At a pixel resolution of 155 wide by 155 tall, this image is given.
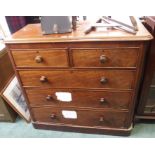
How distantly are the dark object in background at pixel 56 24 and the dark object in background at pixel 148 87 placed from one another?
56 cm

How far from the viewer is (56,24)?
107 centimetres

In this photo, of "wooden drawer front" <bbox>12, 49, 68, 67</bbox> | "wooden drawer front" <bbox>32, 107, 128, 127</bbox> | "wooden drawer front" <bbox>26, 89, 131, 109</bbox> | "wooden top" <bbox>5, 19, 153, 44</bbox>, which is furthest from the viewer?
"wooden drawer front" <bbox>32, 107, 128, 127</bbox>

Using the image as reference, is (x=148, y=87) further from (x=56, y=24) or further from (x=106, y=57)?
(x=56, y=24)

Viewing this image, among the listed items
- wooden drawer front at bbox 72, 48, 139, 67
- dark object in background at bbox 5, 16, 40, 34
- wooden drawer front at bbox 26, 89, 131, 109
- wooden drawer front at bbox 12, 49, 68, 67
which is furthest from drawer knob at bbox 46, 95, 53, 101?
dark object in background at bbox 5, 16, 40, 34

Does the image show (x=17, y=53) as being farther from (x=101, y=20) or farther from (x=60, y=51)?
(x=101, y=20)

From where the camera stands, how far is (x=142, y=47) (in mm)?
987

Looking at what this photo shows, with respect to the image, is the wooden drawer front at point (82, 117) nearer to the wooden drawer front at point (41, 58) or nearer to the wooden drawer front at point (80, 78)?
the wooden drawer front at point (80, 78)

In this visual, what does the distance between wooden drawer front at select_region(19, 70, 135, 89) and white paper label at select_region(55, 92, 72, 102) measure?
0.07 m

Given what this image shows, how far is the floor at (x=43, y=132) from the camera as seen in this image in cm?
153

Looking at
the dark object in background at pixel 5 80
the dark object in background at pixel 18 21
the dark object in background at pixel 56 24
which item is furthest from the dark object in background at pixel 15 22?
the dark object in background at pixel 56 24

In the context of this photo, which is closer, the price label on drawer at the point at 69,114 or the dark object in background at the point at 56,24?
the dark object in background at the point at 56,24

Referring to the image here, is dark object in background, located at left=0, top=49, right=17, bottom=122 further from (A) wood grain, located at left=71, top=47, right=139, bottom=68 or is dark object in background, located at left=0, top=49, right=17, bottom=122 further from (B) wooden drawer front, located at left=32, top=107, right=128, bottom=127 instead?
(A) wood grain, located at left=71, top=47, right=139, bottom=68

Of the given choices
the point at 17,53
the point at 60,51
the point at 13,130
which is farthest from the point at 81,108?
the point at 13,130

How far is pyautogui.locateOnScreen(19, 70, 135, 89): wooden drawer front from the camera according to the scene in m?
1.14
